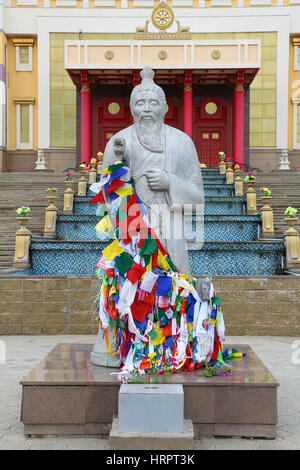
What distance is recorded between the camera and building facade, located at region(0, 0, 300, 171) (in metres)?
25.1

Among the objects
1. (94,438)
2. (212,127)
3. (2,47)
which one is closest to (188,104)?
(212,127)

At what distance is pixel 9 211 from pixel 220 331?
36.5ft

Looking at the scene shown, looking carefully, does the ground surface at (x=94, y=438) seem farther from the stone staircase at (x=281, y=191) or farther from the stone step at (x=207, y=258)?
the stone staircase at (x=281, y=191)

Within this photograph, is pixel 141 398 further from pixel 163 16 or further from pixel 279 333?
pixel 163 16

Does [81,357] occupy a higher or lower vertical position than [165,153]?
lower

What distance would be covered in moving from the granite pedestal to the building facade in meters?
21.0

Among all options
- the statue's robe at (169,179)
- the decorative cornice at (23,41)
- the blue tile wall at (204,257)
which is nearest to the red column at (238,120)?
the decorative cornice at (23,41)

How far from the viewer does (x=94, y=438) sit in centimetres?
397

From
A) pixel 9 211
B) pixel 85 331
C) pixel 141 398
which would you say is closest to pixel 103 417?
pixel 141 398

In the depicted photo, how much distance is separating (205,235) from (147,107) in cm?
815

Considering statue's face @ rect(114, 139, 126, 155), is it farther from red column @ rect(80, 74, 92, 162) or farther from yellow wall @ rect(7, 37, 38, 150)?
yellow wall @ rect(7, 37, 38, 150)

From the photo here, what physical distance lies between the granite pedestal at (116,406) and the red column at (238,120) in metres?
19.8

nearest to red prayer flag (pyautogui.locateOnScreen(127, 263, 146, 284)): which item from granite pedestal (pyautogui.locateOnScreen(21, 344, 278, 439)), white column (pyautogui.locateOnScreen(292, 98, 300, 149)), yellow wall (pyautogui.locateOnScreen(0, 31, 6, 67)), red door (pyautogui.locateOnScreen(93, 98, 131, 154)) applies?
granite pedestal (pyautogui.locateOnScreen(21, 344, 278, 439))
